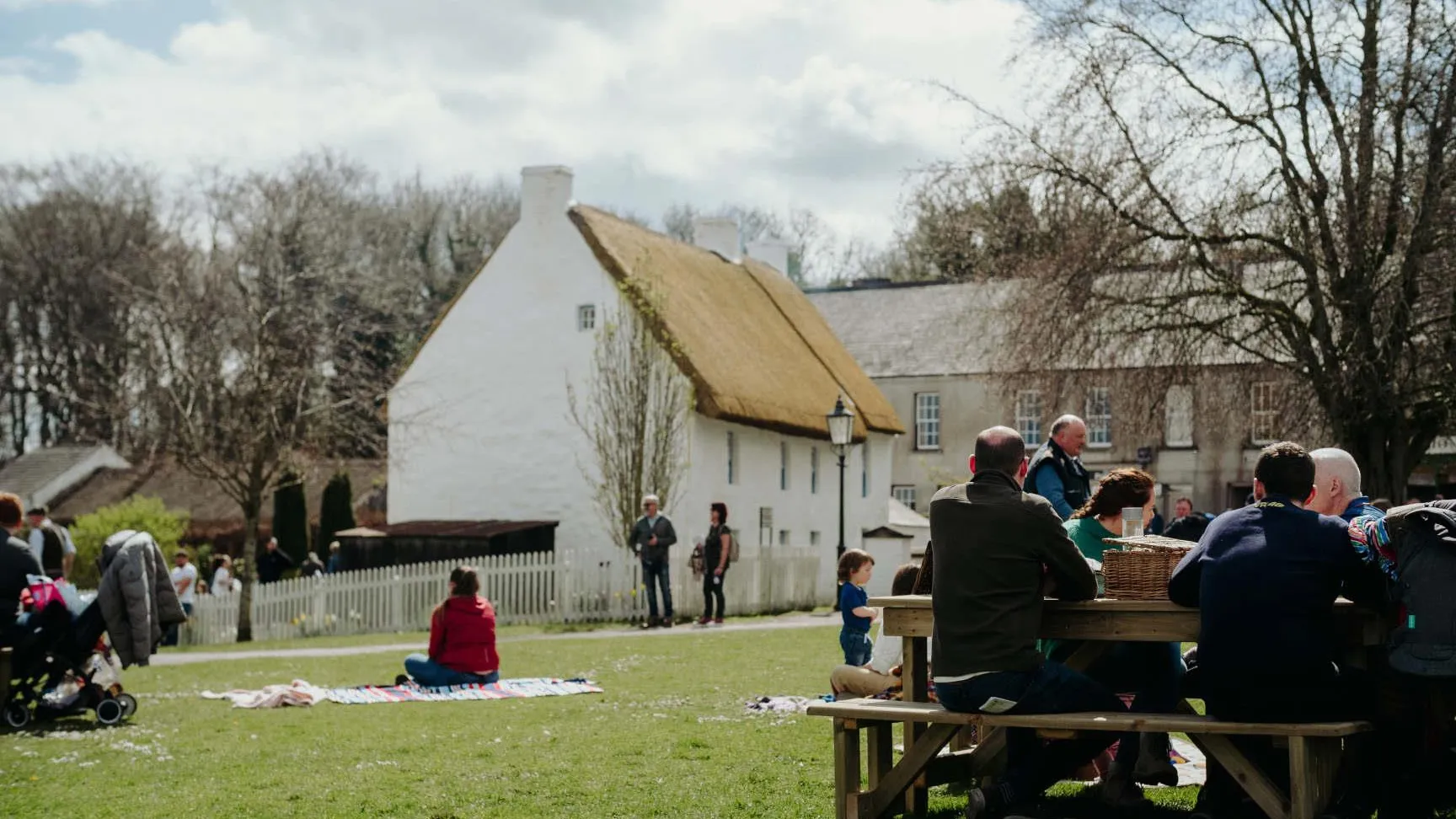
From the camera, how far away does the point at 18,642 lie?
1427 centimetres

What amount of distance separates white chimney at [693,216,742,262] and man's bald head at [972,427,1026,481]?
40.9 m

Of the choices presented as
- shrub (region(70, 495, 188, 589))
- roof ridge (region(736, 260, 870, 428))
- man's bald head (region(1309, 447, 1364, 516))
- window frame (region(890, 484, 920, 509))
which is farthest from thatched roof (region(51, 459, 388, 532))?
man's bald head (region(1309, 447, 1364, 516))

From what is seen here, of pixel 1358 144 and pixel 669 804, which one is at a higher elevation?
pixel 1358 144

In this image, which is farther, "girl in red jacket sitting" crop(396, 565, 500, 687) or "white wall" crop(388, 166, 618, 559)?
"white wall" crop(388, 166, 618, 559)

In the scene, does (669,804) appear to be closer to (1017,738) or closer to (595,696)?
(1017,738)

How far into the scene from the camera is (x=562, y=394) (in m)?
37.7

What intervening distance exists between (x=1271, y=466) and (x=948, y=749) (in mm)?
3271

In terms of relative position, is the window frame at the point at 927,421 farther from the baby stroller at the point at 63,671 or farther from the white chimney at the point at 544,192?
the baby stroller at the point at 63,671

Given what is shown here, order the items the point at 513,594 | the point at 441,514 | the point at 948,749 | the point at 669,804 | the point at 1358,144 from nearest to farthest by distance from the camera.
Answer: the point at 669,804
the point at 948,749
the point at 1358,144
the point at 513,594
the point at 441,514

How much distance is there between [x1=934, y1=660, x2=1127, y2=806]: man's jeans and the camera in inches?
304

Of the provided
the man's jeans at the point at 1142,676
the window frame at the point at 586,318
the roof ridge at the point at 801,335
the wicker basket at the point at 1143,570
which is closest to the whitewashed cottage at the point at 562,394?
the window frame at the point at 586,318

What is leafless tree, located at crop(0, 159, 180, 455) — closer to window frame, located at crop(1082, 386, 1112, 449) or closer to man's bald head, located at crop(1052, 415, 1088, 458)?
window frame, located at crop(1082, 386, 1112, 449)

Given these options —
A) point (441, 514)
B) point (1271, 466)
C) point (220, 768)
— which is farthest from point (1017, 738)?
point (441, 514)

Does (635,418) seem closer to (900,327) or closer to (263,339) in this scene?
(263,339)
